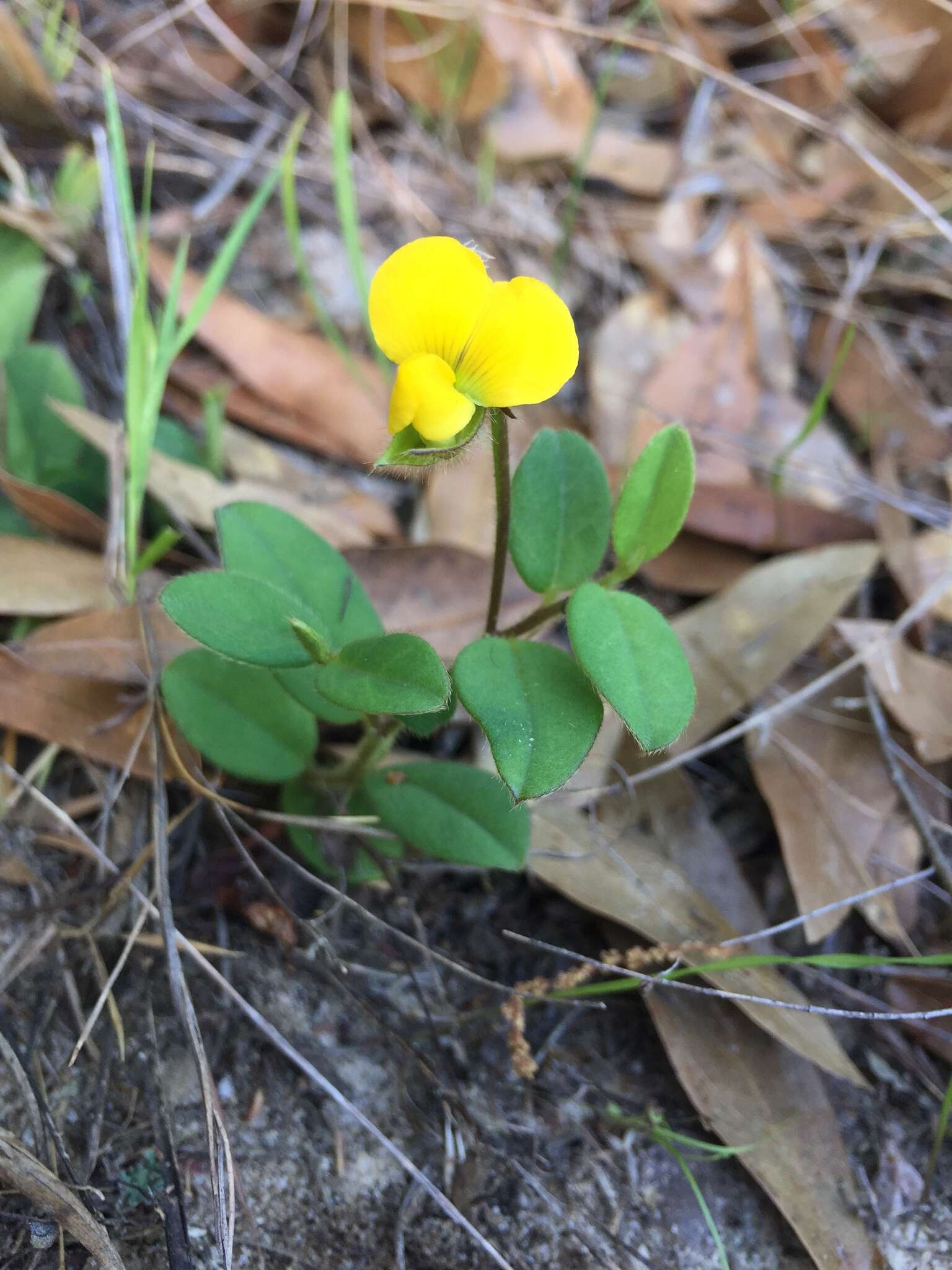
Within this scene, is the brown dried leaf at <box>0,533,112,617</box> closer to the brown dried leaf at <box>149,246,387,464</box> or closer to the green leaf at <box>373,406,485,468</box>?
the brown dried leaf at <box>149,246,387,464</box>

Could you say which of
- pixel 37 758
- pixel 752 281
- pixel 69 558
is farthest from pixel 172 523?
pixel 752 281

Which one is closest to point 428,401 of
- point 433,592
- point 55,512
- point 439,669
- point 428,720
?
point 439,669

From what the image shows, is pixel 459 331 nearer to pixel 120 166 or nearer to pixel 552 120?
pixel 120 166

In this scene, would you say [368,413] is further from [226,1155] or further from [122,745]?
[226,1155]

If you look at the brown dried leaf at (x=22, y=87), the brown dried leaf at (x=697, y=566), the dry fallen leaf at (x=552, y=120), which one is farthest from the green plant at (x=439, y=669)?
the dry fallen leaf at (x=552, y=120)

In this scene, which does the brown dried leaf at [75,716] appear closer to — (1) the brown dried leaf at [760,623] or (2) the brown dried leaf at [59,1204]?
(2) the brown dried leaf at [59,1204]

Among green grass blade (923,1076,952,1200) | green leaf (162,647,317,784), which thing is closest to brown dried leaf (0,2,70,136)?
green leaf (162,647,317,784)
